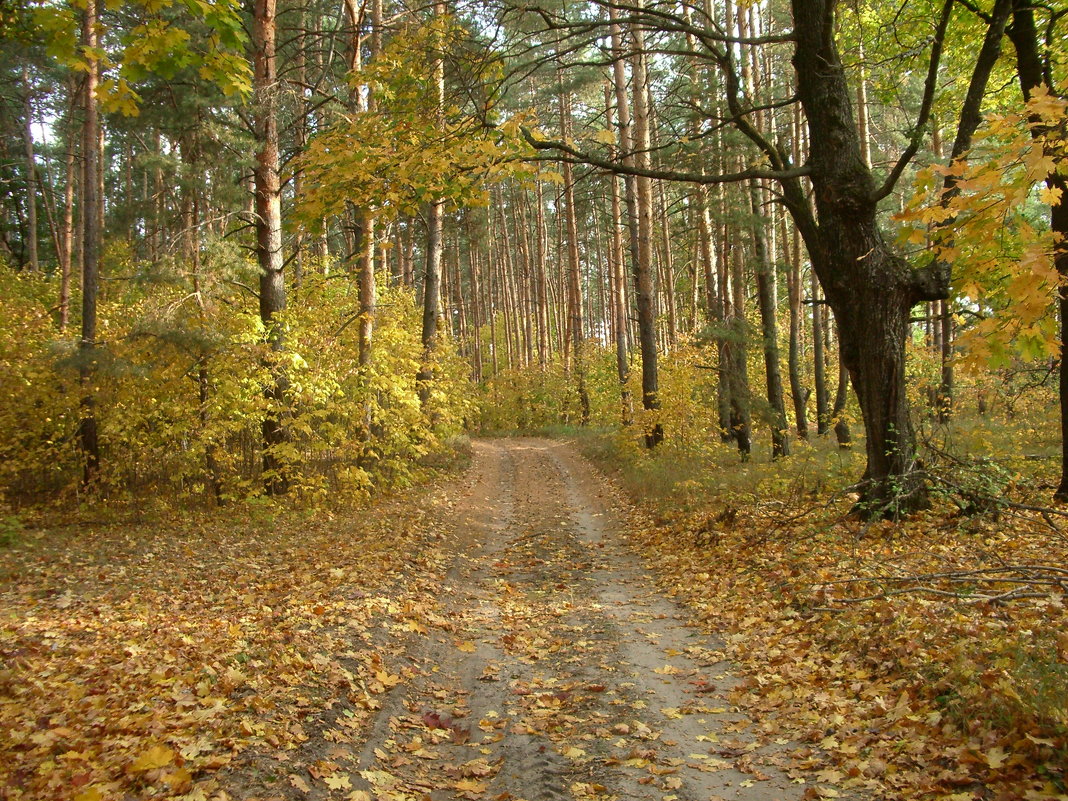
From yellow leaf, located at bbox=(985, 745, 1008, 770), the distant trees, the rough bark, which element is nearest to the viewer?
yellow leaf, located at bbox=(985, 745, 1008, 770)

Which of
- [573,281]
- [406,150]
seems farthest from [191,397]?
[573,281]

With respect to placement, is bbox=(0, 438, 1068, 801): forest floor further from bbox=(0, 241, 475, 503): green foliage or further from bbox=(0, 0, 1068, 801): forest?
bbox=(0, 241, 475, 503): green foliage

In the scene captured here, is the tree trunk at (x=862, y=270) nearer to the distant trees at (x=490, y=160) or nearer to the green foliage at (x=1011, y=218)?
the distant trees at (x=490, y=160)

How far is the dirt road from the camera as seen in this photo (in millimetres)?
3938

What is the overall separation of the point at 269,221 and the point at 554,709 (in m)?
10.5

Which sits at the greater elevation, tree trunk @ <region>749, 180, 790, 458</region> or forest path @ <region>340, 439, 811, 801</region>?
tree trunk @ <region>749, 180, 790, 458</region>

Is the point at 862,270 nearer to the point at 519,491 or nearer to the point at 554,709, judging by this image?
the point at 554,709

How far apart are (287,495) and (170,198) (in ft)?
30.7

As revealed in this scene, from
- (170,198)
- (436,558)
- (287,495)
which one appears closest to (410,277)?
(170,198)

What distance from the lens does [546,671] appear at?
570 cm

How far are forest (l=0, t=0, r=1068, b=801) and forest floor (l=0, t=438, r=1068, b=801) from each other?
4 cm

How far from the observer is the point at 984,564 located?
21.2 ft

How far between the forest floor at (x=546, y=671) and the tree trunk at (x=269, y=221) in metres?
3.19

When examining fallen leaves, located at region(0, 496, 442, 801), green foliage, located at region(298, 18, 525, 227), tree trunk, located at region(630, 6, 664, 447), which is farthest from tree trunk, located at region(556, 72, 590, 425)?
fallen leaves, located at region(0, 496, 442, 801)
